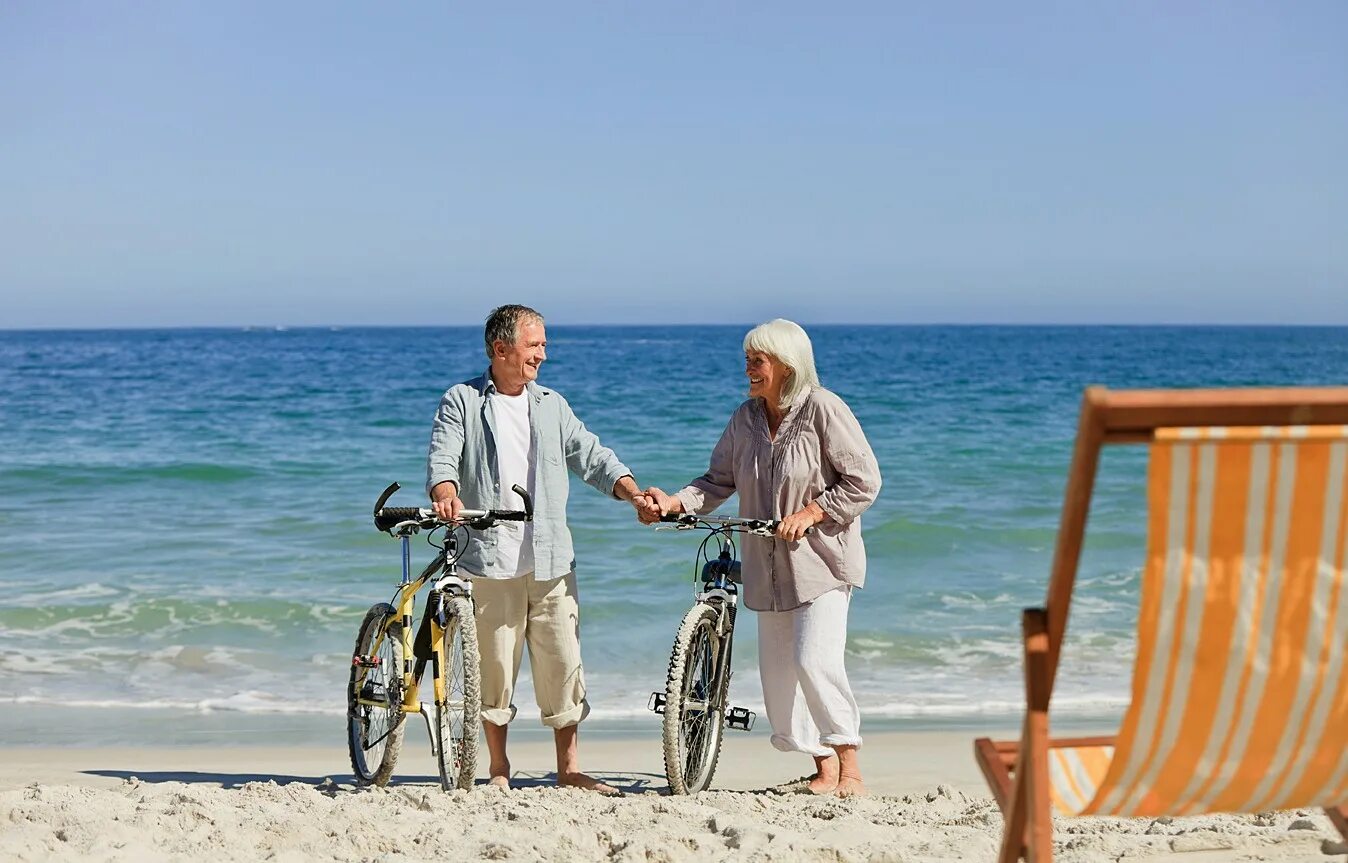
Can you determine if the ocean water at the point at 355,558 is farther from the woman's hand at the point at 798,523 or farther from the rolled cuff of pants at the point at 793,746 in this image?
the woman's hand at the point at 798,523

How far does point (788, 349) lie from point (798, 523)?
1.94ft

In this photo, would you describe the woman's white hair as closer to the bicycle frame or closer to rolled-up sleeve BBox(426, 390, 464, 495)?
rolled-up sleeve BBox(426, 390, 464, 495)

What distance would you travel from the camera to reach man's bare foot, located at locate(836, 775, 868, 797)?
4.65 metres

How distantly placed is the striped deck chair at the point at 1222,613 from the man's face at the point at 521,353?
2.62m

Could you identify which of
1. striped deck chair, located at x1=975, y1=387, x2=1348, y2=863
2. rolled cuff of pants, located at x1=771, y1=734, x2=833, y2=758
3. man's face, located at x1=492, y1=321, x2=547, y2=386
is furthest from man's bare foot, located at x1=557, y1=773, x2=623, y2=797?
striped deck chair, located at x1=975, y1=387, x2=1348, y2=863

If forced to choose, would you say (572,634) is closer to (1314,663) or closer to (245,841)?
(245,841)

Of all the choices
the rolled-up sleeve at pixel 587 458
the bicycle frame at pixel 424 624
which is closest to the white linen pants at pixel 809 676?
the rolled-up sleeve at pixel 587 458

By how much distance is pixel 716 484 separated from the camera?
15.9 feet

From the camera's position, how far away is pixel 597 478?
4.88 meters

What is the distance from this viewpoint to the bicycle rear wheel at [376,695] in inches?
175

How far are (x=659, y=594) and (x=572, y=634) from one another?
381 cm

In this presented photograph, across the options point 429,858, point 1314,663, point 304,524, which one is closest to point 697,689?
point 429,858

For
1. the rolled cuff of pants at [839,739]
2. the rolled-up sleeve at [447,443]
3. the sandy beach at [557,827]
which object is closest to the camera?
the sandy beach at [557,827]

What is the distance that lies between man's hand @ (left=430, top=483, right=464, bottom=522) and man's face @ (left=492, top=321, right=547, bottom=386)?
455mm
